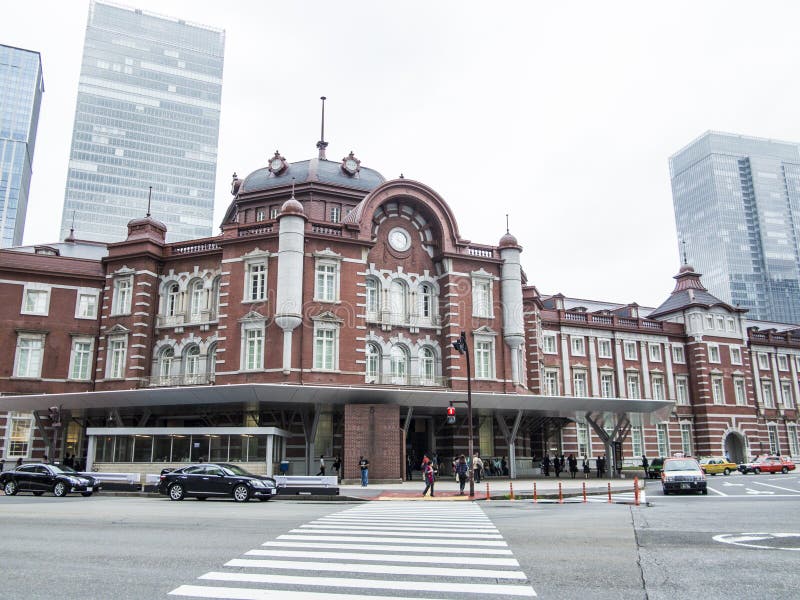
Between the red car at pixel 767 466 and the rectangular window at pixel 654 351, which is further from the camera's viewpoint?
the rectangular window at pixel 654 351

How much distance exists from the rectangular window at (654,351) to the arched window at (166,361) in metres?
38.3

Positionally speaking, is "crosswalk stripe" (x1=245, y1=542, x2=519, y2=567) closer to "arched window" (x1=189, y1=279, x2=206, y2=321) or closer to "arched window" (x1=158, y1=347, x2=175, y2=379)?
"arched window" (x1=189, y1=279, x2=206, y2=321)

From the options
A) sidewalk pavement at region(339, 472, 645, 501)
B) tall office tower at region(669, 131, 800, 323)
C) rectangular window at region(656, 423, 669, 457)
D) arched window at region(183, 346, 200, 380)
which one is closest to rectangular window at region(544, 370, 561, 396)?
rectangular window at region(656, 423, 669, 457)

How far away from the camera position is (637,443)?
5378cm

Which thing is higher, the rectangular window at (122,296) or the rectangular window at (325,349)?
the rectangular window at (122,296)

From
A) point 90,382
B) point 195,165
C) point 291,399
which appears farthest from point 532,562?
point 195,165

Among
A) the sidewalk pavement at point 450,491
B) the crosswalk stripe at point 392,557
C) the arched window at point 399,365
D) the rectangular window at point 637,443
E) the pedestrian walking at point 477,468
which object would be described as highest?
the arched window at point 399,365

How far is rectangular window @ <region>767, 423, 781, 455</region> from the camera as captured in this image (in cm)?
5856

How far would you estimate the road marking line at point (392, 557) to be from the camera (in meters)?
9.25

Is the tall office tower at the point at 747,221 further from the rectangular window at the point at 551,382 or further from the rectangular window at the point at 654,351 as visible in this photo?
the rectangular window at the point at 551,382

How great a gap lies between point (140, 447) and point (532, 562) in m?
27.6

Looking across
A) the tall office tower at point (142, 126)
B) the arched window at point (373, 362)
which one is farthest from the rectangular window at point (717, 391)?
the tall office tower at point (142, 126)

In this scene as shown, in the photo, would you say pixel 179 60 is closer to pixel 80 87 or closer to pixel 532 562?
pixel 80 87

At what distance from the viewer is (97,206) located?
136 meters
